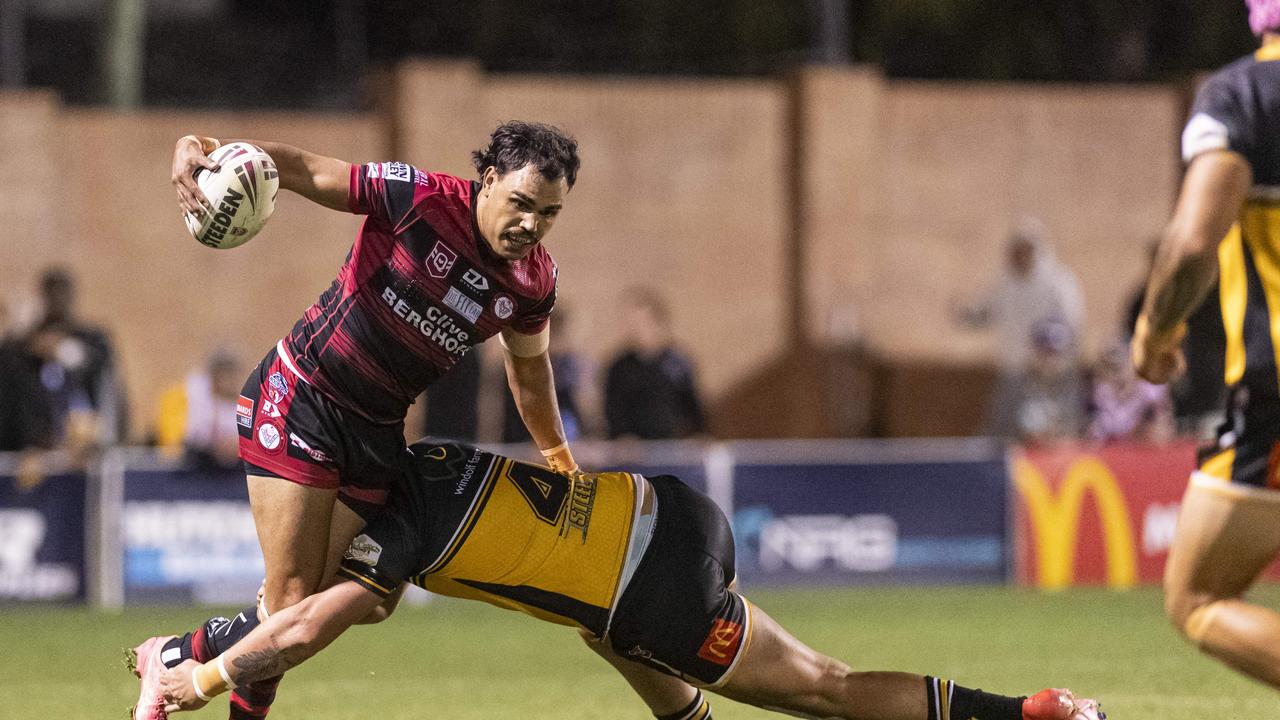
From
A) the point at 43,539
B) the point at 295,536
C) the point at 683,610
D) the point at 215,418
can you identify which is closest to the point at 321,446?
the point at 295,536

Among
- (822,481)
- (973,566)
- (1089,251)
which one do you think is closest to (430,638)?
(822,481)

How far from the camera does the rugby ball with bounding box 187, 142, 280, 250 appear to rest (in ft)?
19.5

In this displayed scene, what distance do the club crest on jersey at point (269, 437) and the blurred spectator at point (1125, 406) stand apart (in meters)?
10.3

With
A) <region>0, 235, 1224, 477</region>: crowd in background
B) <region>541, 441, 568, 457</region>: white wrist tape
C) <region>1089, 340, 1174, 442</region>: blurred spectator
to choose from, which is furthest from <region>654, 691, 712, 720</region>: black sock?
<region>1089, 340, 1174, 442</region>: blurred spectator

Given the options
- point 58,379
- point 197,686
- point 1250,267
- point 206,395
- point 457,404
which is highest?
point 1250,267

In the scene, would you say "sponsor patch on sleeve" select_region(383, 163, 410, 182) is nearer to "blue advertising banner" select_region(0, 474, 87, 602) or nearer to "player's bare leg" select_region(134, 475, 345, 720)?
"player's bare leg" select_region(134, 475, 345, 720)

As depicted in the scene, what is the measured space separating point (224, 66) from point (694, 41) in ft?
21.0

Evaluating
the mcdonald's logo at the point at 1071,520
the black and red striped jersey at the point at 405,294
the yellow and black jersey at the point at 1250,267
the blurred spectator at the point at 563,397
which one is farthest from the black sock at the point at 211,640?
the mcdonald's logo at the point at 1071,520

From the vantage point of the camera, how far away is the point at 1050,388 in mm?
15977

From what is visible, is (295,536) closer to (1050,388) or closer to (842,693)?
(842,693)

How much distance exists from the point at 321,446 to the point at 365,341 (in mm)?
375

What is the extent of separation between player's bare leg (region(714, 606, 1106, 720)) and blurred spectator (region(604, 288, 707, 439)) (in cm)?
861

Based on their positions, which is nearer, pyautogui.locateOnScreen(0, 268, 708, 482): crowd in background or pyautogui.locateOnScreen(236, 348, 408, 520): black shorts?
pyautogui.locateOnScreen(236, 348, 408, 520): black shorts

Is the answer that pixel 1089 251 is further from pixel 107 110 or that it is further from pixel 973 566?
pixel 107 110
